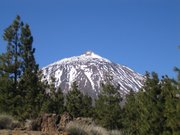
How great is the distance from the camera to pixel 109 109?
1885 inches

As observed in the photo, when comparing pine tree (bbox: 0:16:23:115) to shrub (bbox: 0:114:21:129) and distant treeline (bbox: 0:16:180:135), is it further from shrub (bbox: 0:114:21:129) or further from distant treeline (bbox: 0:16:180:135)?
shrub (bbox: 0:114:21:129)

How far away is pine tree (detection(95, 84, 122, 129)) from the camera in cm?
4678

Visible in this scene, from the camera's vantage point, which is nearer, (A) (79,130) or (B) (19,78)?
(A) (79,130)

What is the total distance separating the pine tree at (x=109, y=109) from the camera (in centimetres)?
4678

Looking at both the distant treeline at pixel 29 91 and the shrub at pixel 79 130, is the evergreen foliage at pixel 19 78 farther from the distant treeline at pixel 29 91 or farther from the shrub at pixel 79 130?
the shrub at pixel 79 130

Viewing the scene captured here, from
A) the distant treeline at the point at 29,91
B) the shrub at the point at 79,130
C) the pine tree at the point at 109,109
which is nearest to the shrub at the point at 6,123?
the shrub at the point at 79,130

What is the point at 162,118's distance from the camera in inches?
1179

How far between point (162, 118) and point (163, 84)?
2.81 m

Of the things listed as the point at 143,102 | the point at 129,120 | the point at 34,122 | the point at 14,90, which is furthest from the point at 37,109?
the point at 34,122

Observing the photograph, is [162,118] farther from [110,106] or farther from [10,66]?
[110,106]

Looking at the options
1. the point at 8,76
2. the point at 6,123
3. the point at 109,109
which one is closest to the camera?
the point at 6,123

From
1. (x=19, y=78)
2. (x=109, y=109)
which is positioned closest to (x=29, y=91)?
(x=19, y=78)

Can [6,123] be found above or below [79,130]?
above

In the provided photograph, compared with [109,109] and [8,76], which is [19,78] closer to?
[8,76]
